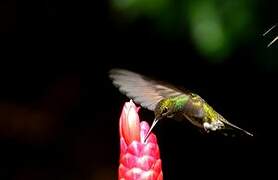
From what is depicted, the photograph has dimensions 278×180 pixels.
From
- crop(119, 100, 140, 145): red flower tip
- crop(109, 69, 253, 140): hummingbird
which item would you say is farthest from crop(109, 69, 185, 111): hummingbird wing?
crop(119, 100, 140, 145): red flower tip

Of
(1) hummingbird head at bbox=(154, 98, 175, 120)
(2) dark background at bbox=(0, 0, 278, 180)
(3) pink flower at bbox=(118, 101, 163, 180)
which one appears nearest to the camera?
(3) pink flower at bbox=(118, 101, 163, 180)

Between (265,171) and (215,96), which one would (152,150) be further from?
(265,171)

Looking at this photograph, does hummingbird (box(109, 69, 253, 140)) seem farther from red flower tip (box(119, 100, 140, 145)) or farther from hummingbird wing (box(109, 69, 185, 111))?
red flower tip (box(119, 100, 140, 145))

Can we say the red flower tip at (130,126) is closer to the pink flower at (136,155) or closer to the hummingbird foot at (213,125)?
the pink flower at (136,155)

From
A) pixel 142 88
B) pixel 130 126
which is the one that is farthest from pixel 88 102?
pixel 130 126

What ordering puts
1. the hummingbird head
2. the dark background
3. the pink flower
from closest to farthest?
the pink flower
the hummingbird head
the dark background

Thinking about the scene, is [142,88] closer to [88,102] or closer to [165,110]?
[165,110]

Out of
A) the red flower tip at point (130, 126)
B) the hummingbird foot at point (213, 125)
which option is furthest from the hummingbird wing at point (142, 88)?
the red flower tip at point (130, 126)
